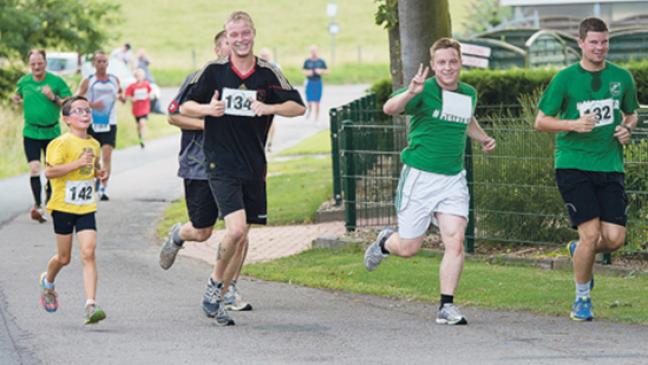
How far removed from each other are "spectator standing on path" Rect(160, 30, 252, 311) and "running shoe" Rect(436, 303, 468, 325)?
1.44m

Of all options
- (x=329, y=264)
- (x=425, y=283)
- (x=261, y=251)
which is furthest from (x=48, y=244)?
(x=425, y=283)

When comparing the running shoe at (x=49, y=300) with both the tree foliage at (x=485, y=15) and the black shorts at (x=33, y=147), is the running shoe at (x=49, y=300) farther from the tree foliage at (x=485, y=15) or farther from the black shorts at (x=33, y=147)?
the tree foliage at (x=485, y=15)

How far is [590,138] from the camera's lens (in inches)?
368

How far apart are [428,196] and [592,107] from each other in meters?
1.16

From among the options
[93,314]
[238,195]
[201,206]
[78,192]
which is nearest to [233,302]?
[201,206]

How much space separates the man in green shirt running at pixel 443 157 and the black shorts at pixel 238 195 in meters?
0.96

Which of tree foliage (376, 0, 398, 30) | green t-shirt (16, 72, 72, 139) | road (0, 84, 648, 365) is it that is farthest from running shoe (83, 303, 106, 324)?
tree foliage (376, 0, 398, 30)

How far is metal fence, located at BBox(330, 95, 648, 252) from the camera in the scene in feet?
38.1

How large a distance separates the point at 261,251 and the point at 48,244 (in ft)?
7.15

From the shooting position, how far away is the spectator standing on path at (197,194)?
9945mm

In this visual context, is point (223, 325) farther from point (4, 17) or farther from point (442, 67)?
point (4, 17)

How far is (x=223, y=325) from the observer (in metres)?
9.47

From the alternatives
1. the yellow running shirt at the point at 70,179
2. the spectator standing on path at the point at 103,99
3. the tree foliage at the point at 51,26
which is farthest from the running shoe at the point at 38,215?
the tree foliage at the point at 51,26

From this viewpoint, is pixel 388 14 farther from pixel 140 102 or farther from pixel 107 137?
pixel 140 102
